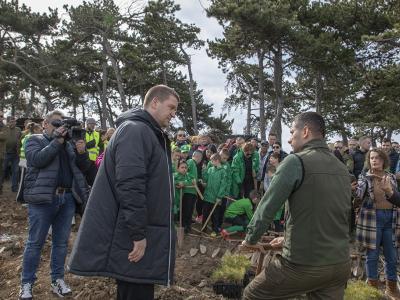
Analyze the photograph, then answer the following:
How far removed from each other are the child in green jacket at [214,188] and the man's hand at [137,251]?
580 centimetres

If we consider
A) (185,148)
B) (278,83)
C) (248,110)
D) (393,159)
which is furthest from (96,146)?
(248,110)

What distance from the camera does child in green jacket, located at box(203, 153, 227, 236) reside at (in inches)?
331

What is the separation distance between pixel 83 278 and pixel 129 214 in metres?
2.76

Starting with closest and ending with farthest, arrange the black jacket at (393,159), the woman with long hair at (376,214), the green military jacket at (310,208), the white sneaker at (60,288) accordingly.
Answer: the green military jacket at (310,208)
the white sneaker at (60,288)
the woman with long hair at (376,214)
the black jacket at (393,159)

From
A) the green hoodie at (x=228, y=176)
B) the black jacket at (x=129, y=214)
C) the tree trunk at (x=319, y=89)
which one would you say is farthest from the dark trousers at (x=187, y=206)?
the tree trunk at (x=319, y=89)

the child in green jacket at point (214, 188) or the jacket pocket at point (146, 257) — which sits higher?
the child in green jacket at point (214, 188)

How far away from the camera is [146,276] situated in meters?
2.65

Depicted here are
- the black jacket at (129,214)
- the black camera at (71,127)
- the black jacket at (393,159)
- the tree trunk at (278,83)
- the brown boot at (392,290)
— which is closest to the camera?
the black jacket at (129,214)

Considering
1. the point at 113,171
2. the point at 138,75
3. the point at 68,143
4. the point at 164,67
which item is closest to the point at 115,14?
the point at 138,75

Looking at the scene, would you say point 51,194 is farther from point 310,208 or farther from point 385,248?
point 385,248

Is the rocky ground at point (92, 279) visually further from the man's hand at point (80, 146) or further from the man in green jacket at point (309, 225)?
the man in green jacket at point (309, 225)

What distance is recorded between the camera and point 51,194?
407cm

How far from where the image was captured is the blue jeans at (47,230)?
4078 mm

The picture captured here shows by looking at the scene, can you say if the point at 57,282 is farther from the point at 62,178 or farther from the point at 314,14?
the point at 314,14
